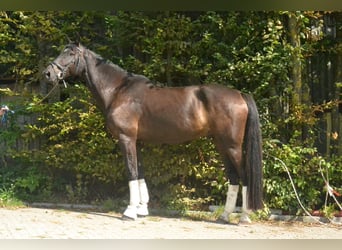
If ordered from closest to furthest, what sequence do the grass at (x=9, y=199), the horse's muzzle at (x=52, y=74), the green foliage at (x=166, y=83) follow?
1. the horse's muzzle at (x=52, y=74)
2. the green foliage at (x=166, y=83)
3. the grass at (x=9, y=199)

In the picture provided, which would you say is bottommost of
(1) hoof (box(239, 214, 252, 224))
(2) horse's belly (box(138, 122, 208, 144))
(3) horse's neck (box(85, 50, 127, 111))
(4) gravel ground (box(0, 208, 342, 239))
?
(4) gravel ground (box(0, 208, 342, 239))

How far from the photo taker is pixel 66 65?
Result: 486 centimetres

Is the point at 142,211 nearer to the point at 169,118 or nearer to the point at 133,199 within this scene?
the point at 133,199

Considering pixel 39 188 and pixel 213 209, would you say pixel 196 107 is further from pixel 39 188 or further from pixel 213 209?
pixel 39 188

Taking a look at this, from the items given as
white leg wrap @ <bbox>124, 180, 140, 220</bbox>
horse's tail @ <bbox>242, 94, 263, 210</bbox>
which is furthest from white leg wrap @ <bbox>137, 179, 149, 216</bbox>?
horse's tail @ <bbox>242, 94, 263, 210</bbox>

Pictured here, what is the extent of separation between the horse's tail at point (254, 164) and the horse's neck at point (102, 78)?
5.29 ft

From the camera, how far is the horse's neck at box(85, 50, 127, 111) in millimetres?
Result: 4902

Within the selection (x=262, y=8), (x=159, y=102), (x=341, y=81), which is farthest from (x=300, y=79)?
(x=262, y=8)

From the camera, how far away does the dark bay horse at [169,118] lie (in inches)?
178

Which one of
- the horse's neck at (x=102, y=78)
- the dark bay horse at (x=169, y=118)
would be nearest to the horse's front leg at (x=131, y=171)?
the dark bay horse at (x=169, y=118)

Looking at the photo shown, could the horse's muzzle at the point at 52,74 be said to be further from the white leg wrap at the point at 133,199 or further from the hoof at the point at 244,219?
the hoof at the point at 244,219

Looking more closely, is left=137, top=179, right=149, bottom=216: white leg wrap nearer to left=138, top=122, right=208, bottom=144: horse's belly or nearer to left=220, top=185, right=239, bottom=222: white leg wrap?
left=138, top=122, right=208, bottom=144: horse's belly

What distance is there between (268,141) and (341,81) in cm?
136

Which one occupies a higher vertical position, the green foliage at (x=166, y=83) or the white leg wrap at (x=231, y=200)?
the green foliage at (x=166, y=83)
